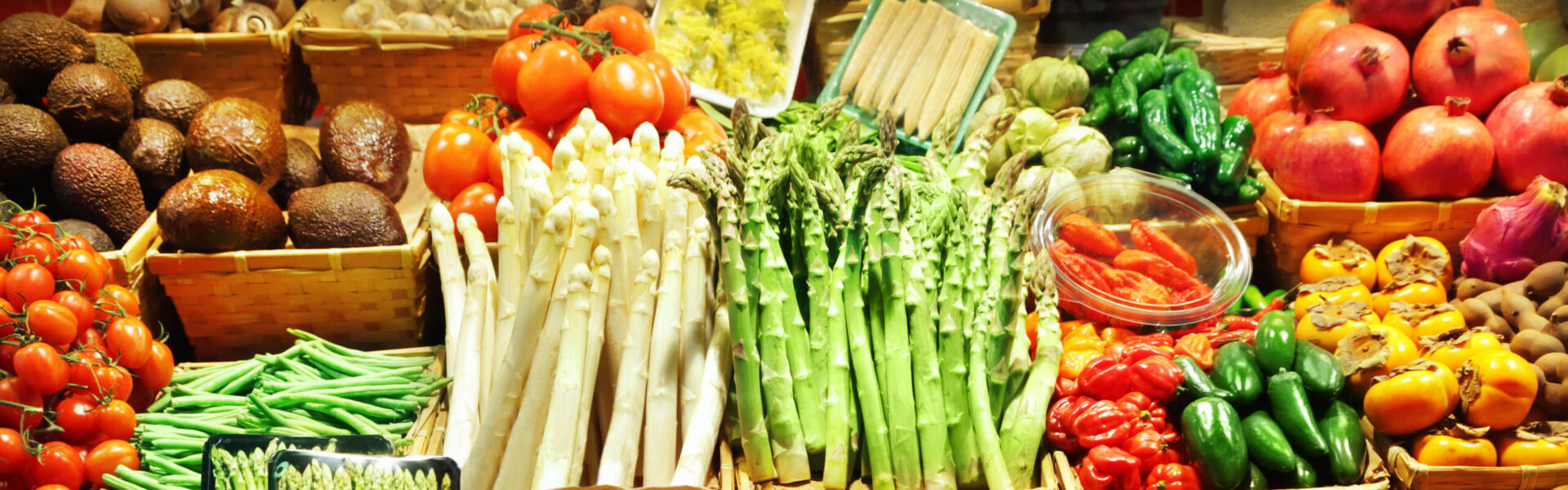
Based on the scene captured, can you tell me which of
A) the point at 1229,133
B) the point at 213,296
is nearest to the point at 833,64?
the point at 1229,133

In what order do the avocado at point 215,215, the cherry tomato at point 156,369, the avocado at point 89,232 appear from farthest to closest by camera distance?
the avocado at point 89,232
the avocado at point 215,215
the cherry tomato at point 156,369

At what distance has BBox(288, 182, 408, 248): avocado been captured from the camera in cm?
266

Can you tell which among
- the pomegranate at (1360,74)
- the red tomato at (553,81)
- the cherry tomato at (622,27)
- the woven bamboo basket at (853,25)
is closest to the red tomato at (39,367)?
the red tomato at (553,81)

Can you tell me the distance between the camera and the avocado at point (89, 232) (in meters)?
2.64

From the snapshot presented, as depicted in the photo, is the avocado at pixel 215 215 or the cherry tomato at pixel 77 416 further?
the avocado at pixel 215 215

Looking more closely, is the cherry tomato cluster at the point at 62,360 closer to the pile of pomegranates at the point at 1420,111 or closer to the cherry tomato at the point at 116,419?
the cherry tomato at the point at 116,419

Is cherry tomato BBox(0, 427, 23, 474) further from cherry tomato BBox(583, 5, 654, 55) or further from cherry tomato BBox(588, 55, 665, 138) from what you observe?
cherry tomato BBox(583, 5, 654, 55)

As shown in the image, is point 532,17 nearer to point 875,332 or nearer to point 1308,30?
point 875,332

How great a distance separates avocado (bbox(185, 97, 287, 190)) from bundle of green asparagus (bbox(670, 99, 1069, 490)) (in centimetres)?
141

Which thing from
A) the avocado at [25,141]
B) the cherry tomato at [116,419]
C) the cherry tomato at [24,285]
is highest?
the avocado at [25,141]

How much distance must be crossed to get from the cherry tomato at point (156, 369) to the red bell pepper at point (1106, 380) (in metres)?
2.29

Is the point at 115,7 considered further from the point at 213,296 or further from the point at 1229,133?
the point at 1229,133

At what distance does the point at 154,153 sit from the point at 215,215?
1.57 feet

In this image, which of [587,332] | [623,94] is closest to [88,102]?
[623,94]
